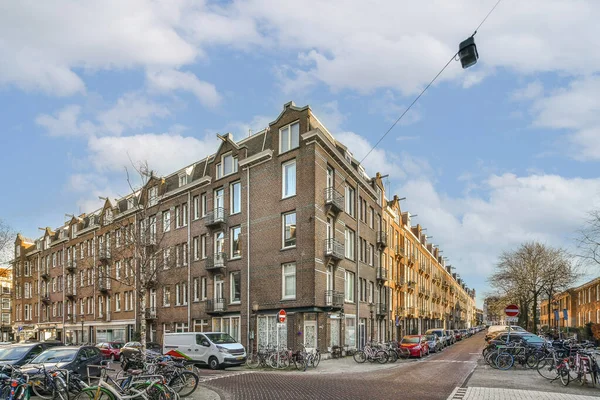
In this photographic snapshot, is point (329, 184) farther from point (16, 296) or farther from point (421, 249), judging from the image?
point (16, 296)

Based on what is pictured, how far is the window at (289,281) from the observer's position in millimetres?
31375

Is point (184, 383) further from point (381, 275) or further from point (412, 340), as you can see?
point (381, 275)

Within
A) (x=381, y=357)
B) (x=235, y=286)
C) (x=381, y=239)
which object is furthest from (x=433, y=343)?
(x=235, y=286)

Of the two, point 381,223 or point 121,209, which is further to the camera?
point 121,209

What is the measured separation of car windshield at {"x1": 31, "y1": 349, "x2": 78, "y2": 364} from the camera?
17.2 meters

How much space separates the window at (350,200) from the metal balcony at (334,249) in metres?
4.32

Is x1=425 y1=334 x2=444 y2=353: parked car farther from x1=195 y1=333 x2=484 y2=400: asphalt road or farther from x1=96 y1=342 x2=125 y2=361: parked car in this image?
x1=96 y1=342 x2=125 y2=361: parked car

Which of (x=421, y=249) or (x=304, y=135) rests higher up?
(x=304, y=135)

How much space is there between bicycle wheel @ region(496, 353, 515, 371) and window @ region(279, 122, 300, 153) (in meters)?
16.6

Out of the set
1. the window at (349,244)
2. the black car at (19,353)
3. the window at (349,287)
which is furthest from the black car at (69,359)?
the window at (349,244)

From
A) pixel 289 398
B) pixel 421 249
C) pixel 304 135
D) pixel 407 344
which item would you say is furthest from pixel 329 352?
pixel 421 249

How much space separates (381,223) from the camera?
4606 cm

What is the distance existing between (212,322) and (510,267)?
33717 millimetres

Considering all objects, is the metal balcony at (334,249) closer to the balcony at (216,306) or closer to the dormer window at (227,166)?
the balcony at (216,306)
